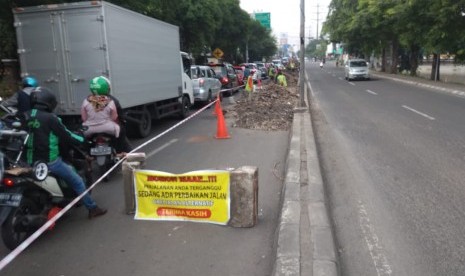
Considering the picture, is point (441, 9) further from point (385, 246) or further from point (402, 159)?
point (385, 246)

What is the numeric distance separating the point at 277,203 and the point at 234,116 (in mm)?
9142

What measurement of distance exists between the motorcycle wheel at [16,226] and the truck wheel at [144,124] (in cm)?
636

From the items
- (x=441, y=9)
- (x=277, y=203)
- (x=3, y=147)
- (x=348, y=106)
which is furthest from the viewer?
(x=441, y=9)

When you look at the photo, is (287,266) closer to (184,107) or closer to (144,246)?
(144,246)

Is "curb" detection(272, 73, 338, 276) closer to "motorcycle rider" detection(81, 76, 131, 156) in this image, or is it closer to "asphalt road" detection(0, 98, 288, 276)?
"asphalt road" detection(0, 98, 288, 276)

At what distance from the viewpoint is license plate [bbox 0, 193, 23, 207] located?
13.7 feet

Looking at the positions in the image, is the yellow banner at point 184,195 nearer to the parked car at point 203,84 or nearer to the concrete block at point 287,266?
the concrete block at point 287,266

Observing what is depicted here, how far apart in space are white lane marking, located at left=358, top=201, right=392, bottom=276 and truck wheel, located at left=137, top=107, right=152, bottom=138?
6.83 m

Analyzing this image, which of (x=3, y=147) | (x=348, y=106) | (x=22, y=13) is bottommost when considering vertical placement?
(x=348, y=106)

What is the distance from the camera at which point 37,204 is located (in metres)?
4.70

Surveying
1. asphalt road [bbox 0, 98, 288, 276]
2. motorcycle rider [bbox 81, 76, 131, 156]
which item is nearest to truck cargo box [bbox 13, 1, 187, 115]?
motorcycle rider [bbox 81, 76, 131, 156]

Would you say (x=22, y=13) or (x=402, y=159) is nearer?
(x=402, y=159)

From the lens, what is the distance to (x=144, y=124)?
11289 millimetres


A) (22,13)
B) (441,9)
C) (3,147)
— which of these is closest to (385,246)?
(3,147)
